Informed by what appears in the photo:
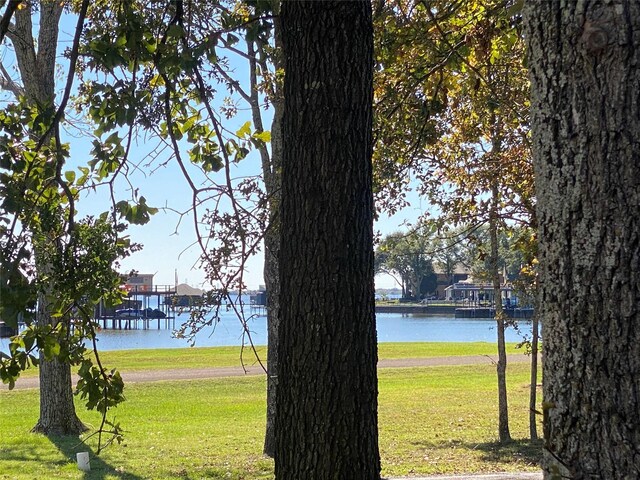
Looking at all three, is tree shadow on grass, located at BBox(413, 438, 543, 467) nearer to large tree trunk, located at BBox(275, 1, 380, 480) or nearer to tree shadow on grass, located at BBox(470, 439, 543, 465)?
tree shadow on grass, located at BBox(470, 439, 543, 465)

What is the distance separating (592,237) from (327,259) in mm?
1488

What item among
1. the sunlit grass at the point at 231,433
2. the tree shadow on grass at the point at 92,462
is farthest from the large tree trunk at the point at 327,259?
the sunlit grass at the point at 231,433

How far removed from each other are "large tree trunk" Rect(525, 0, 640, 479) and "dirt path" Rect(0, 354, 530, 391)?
17.8m

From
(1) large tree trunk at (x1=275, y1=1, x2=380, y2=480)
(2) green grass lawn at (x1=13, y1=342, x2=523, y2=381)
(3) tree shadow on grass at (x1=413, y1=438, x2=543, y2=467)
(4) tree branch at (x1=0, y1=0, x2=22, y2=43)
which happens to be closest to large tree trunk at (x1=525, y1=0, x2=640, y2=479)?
(1) large tree trunk at (x1=275, y1=1, x2=380, y2=480)

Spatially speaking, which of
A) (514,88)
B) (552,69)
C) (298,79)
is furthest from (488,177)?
(552,69)

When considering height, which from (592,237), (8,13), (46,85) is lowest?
(592,237)

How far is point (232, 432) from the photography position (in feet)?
44.1

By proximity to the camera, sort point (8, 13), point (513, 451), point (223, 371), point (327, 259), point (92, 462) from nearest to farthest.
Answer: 1. point (327, 259)
2. point (8, 13)
3. point (92, 462)
4. point (513, 451)
5. point (223, 371)

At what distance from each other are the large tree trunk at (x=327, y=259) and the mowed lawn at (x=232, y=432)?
6.41 meters

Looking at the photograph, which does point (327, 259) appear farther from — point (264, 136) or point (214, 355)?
point (214, 355)

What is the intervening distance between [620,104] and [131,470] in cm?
932

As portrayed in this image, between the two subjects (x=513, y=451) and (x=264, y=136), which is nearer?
(x=264, y=136)

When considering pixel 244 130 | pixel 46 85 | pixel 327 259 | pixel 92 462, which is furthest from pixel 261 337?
pixel 327 259

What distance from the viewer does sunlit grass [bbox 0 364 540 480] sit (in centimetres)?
1016
